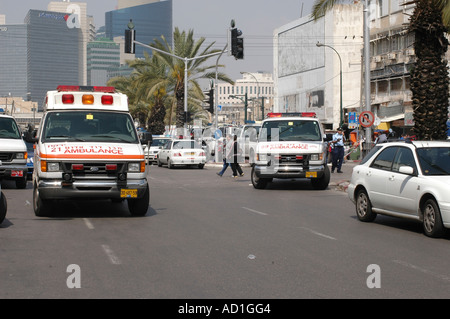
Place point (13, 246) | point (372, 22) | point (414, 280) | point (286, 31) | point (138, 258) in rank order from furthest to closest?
point (286, 31) < point (372, 22) < point (13, 246) < point (138, 258) < point (414, 280)

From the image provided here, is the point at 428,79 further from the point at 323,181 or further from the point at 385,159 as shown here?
the point at 385,159

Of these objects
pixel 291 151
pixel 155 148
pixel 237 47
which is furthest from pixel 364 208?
pixel 155 148

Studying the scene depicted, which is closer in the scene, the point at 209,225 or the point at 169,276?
the point at 169,276

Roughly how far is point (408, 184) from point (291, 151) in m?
9.37

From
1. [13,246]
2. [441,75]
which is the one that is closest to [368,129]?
[441,75]

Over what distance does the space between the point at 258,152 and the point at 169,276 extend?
14.0m

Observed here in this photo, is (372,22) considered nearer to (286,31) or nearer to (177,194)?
(286,31)

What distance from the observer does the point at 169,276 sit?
800 cm

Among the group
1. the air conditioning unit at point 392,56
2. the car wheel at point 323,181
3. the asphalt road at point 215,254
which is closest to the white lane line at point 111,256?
the asphalt road at point 215,254

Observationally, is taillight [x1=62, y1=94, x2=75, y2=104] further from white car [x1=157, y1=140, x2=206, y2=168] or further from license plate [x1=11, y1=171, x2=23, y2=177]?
white car [x1=157, y1=140, x2=206, y2=168]

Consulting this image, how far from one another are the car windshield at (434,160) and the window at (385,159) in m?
0.68

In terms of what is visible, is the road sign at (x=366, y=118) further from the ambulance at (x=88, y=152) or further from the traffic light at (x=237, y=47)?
the ambulance at (x=88, y=152)

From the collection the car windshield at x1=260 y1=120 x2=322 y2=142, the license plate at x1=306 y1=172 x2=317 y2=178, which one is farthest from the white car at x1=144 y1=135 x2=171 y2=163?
the license plate at x1=306 y1=172 x2=317 y2=178

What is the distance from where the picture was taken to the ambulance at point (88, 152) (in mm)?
13320
